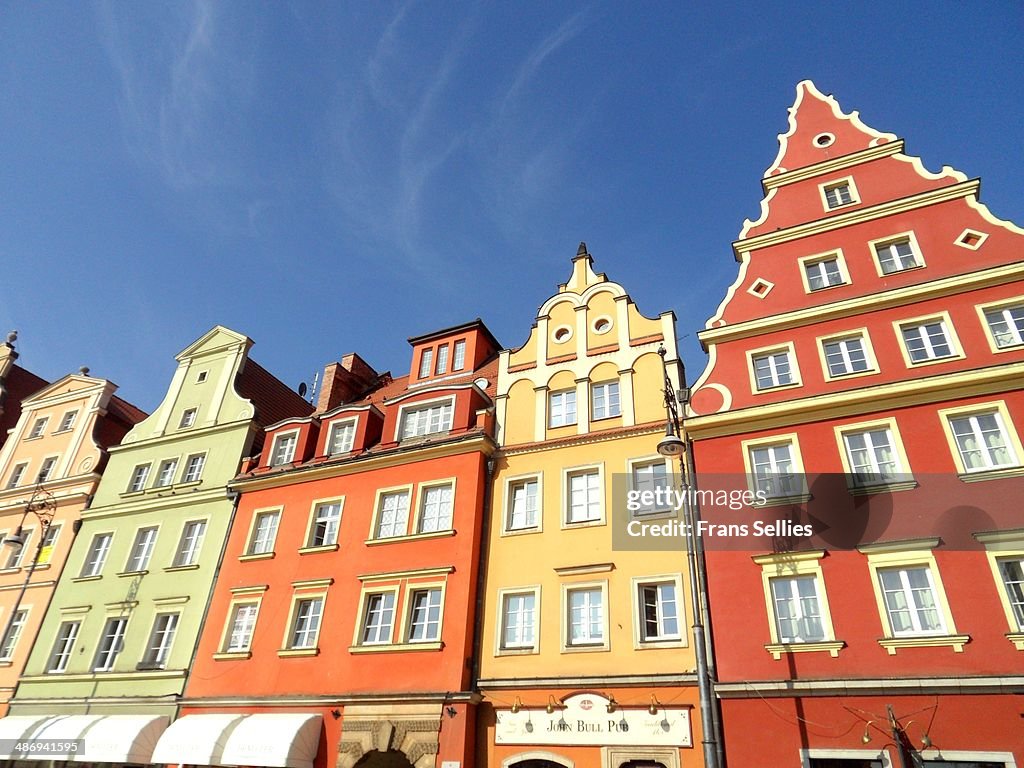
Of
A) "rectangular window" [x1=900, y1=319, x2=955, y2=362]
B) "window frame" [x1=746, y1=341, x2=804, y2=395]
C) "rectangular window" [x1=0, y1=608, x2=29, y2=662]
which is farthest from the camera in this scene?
"rectangular window" [x1=0, y1=608, x2=29, y2=662]

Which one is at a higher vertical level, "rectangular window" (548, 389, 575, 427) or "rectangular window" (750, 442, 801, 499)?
"rectangular window" (548, 389, 575, 427)

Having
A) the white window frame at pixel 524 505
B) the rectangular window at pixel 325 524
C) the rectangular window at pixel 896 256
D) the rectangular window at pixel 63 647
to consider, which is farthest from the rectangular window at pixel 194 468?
the rectangular window at pixel 896 256

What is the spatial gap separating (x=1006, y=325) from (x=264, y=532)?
2555 cm

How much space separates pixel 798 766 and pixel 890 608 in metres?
4.17

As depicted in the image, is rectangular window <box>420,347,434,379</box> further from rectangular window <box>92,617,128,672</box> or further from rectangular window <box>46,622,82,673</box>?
rectangular window <box>46,622,82,673</box>

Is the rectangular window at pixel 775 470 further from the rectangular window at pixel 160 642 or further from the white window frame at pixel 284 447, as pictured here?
the rectangular window at pixel 160 642

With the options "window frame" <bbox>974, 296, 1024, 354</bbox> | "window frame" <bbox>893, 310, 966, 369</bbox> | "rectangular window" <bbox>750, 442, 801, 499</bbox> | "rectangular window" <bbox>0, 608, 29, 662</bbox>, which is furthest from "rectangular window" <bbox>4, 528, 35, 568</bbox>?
"window frame" <bbox>974, 296, 1024, 354</bbox>

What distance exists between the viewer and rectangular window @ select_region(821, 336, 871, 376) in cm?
2000

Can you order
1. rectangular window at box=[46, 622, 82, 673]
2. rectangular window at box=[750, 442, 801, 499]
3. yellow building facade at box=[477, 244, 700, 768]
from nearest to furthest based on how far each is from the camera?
yellow building facade at box=[477, 244, 700, 768], rectangular window at box=[750, 442, 801, 499], rectangular window at box=[46, 622, 82, 673]

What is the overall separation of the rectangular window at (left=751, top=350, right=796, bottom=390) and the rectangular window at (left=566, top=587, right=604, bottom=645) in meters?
8.07

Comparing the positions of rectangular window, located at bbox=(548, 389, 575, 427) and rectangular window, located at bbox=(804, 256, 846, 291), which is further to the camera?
rectangular window, located at bbox=(548, 389, 575, 427)

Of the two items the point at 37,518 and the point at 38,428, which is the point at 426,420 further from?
the point at 38,428

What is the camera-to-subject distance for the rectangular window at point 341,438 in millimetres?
27450

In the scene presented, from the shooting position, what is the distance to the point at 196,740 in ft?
68.8
